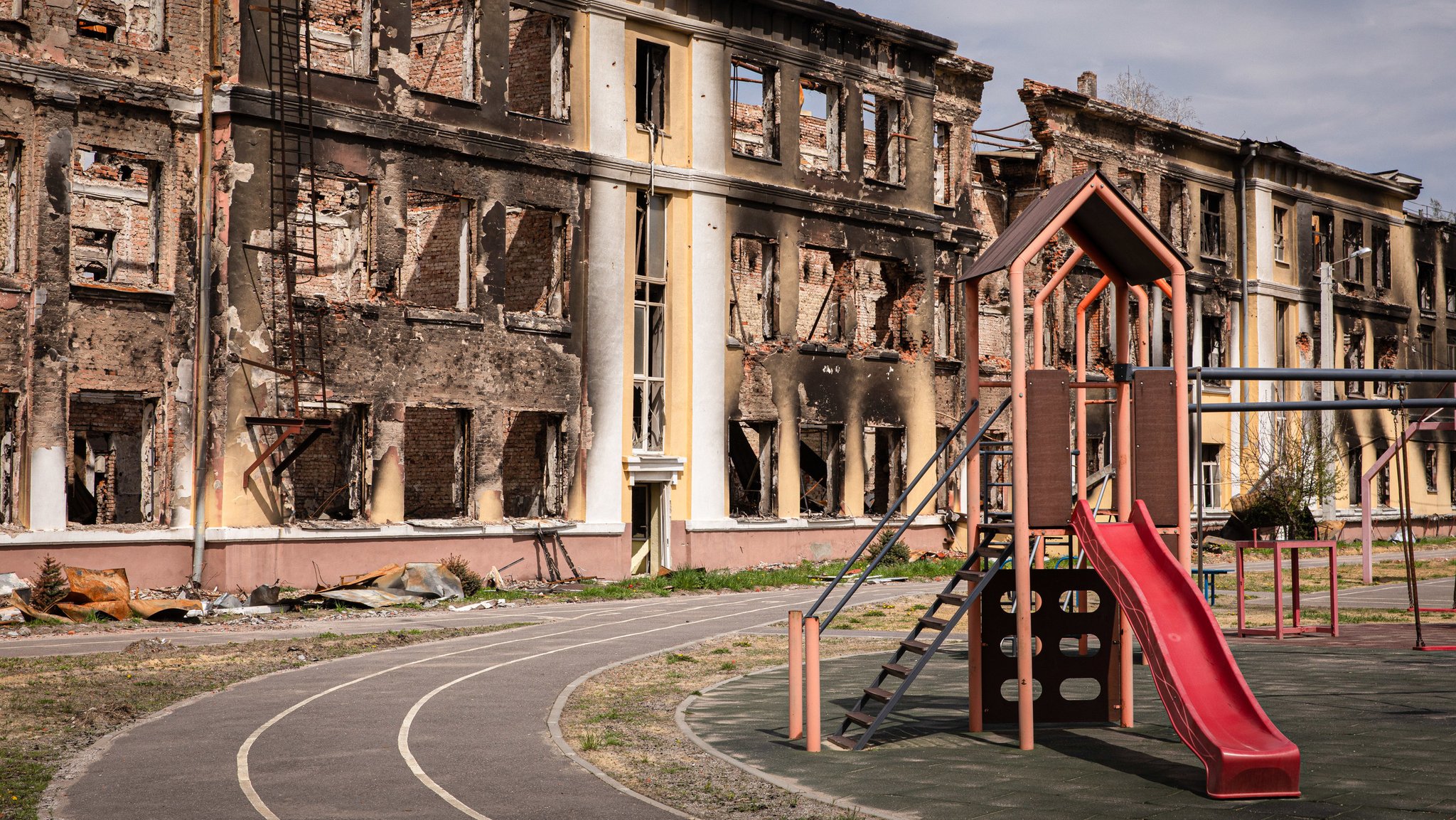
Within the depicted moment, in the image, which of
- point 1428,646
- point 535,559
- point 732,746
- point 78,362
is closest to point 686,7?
point 535,559

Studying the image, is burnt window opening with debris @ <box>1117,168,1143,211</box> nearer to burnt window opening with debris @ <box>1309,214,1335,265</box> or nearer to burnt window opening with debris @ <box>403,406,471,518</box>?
burnt window opening with debris @ <box>1309,214,1335,265</box>

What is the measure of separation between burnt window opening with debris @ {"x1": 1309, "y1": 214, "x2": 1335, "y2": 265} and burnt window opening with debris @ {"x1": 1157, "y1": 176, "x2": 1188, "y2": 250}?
7.00 meters

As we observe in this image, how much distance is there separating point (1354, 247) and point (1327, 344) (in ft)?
23.6

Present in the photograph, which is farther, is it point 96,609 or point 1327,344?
point 1327,344

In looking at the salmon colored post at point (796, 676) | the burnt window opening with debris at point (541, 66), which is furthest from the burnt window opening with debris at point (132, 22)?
the salmon colored post at point (796, 676)

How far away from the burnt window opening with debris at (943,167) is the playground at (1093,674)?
25497 mm

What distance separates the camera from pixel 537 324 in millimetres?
29000

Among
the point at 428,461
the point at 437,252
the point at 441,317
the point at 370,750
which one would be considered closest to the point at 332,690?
the point at 370,750

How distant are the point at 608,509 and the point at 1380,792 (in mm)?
21904

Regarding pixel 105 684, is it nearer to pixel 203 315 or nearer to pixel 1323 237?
pixel 203 315

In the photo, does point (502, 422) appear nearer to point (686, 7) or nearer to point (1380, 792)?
point (686, 7)

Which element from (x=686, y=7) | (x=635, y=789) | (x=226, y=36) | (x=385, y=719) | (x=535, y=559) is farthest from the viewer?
(x=686, y=7)

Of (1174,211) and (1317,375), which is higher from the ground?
(1174,211)

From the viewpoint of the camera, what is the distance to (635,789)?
31.4 feet
